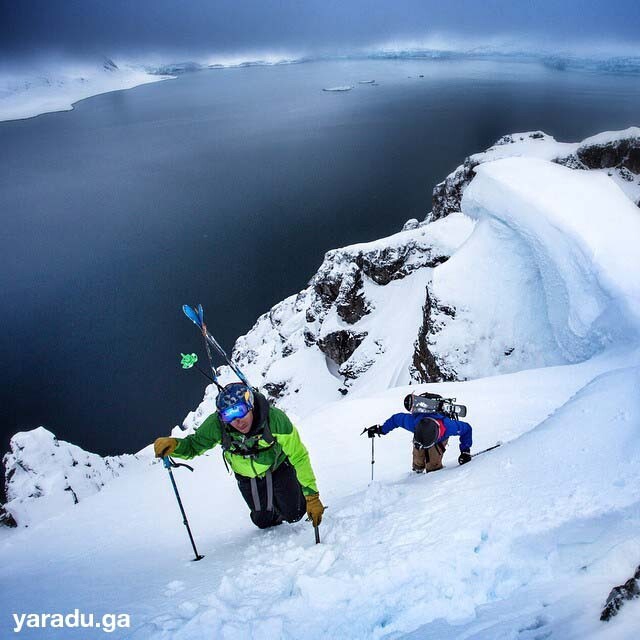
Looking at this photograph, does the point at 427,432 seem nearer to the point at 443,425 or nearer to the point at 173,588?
the point at 443,425

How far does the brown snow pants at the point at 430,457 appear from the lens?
596cm

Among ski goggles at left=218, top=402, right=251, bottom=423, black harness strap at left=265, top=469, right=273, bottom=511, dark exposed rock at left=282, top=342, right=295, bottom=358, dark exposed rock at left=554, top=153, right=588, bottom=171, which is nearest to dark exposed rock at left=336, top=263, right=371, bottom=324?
dark exposed rock at left=282, top=342, right=295, bottom=358

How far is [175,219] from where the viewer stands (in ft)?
313

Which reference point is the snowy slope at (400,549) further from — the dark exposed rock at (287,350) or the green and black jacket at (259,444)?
the dark exposed rock at (287,350)

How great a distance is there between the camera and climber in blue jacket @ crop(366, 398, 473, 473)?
5.37 metres

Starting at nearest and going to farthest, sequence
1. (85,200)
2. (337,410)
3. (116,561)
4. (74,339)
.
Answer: (116,561) < (337,410) < (74,339) < (85,200)

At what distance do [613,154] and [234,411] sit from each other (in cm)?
4825

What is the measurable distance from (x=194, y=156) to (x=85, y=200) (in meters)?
40.0

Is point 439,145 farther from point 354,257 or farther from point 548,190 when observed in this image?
point 548,190

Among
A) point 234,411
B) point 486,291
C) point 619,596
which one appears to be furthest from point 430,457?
point 486,291

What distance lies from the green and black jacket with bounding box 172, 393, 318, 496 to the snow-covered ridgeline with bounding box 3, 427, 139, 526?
96.7ft

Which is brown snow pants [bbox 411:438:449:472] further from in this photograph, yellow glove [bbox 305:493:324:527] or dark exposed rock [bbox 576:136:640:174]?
dark exposed rock [bbox 576:136:640:174]

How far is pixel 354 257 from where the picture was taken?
37.1 metres

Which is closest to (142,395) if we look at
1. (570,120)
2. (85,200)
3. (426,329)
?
(426,329)
